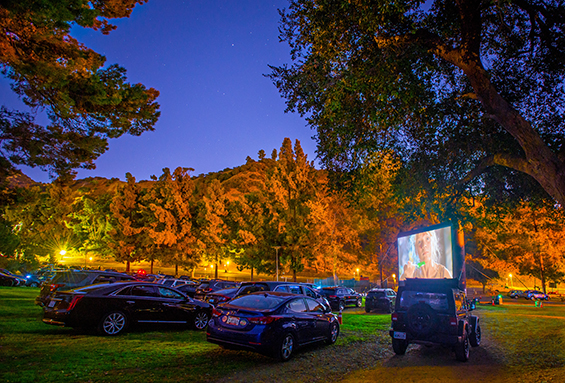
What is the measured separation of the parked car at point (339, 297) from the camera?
22.0 meters

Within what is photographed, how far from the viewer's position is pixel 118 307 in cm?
1002

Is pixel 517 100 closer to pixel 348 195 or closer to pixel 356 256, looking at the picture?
pixel 348 195

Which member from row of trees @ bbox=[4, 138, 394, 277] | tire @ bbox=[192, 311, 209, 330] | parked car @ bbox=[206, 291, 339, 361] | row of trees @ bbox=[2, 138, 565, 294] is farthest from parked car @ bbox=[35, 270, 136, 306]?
row of trees @ bbox=[2, 138, 565, 294]

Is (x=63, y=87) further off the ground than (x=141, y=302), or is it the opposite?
(x=63, y=87)

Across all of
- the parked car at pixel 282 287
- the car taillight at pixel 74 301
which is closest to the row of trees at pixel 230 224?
the parked car at pixel 282 287

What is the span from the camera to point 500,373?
746 centimetres

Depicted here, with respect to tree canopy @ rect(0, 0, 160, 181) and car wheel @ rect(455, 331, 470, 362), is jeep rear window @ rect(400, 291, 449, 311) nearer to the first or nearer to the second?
car wheel @ rect(455, 331, 470, 362)

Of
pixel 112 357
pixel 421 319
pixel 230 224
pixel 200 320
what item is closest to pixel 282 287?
pixel 200 320

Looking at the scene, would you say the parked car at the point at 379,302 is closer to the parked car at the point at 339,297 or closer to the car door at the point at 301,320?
the parked car at the point at 339,297

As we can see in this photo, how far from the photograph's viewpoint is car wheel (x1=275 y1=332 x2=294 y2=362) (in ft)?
25.6

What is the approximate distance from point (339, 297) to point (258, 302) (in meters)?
15.1

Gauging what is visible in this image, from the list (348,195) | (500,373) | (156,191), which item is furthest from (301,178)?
(500,373)

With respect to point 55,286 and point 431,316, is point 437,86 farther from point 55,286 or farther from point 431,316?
point 55,286

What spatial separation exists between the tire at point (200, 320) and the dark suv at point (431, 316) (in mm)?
6395
